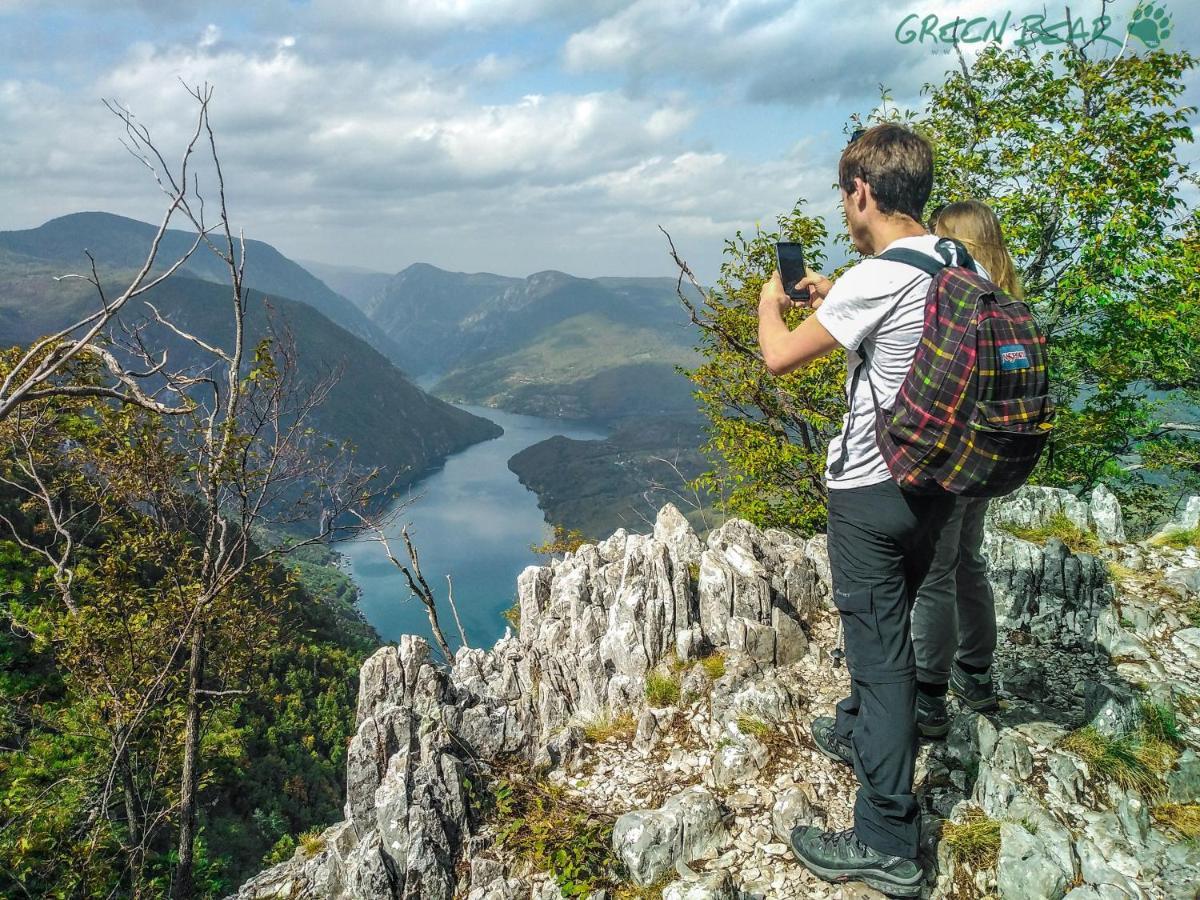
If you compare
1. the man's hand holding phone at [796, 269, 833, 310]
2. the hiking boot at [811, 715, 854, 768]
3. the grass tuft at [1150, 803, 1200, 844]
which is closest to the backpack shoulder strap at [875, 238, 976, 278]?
the man's hand holding phone at [796, 269, 833, 310]

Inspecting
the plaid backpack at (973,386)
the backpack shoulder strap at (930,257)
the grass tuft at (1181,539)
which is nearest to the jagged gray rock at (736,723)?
the grass tuft at (1181,539)

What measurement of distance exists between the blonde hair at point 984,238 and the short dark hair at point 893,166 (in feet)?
3.57

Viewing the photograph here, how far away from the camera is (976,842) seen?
389 cm

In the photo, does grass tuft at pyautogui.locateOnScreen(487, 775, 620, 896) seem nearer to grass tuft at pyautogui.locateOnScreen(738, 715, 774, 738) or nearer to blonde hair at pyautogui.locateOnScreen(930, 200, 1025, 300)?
grass tuft at pyautogui.locateOnScreen(738, 715, 774, 738)

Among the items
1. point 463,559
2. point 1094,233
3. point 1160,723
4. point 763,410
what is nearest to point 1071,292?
point 1094,233

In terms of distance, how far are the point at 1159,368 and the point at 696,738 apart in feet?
58.3

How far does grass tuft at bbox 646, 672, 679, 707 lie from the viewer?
20.6 feet

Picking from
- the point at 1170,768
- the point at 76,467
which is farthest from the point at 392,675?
the point at 76,467

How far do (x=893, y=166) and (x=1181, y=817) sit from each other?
4245 millimetres

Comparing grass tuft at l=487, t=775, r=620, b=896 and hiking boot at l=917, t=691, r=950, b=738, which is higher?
hiking boot at l=917, t=691, r=950, b=738

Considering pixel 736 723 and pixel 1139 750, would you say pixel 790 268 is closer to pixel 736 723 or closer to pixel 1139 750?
pixel 736 723

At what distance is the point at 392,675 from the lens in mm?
7398

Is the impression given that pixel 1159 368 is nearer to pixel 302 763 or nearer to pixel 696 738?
pixel 696 738

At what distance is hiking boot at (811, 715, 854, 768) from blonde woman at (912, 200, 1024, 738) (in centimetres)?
52
